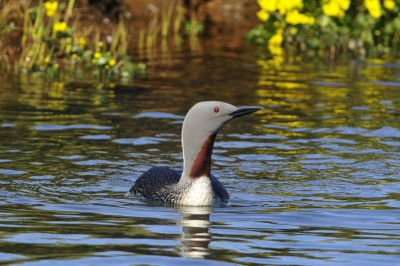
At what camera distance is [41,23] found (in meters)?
15.5

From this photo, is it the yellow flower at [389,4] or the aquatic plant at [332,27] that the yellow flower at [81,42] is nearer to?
the aquatic plant at [332,27]

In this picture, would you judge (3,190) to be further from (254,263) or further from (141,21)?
(141,21)

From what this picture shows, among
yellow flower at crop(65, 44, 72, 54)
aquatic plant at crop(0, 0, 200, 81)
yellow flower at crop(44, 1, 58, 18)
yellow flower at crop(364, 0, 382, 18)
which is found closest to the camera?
yellow flower at crop(44, 1, 58, 18)

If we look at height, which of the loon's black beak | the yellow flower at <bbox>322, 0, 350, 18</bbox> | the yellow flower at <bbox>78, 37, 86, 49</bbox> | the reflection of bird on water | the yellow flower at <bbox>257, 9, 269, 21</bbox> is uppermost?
the yellow flower at <bbox>322, 0, 350, 18</bbox>

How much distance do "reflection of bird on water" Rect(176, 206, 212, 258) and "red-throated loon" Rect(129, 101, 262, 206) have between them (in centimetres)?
13

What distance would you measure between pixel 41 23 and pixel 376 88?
587 centimetres

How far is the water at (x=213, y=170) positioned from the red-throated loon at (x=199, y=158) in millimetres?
113

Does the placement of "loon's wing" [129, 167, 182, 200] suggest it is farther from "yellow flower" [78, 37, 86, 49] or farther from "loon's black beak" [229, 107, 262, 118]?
"yellow flower" [78, 37, 86, 49]

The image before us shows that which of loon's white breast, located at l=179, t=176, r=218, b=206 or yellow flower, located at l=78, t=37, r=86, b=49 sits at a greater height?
yellow flower, located at l=78, t=37, r=86, b=49

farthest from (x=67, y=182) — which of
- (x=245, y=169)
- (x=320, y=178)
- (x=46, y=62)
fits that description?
(x=46, y=62)

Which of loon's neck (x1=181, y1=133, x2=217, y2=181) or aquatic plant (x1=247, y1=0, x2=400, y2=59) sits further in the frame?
aquatic plant (x1=247, y1=0, x2=400, y2=59)

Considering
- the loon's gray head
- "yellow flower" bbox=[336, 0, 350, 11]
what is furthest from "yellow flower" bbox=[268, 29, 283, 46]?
Result: the loon's gray head

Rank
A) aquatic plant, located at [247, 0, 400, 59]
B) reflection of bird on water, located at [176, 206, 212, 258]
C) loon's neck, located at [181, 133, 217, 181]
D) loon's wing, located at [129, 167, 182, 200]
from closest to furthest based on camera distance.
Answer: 1. reflection of bird on water, located at [176, 206, 212, 258]
2. loon's neck, located at [181, 133, 217, 181]
3. loon's wing, located at [129, 167, 182, 200]
4. aquatic plant, located at [247, 0, 400, 59]

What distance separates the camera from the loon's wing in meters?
7.91
